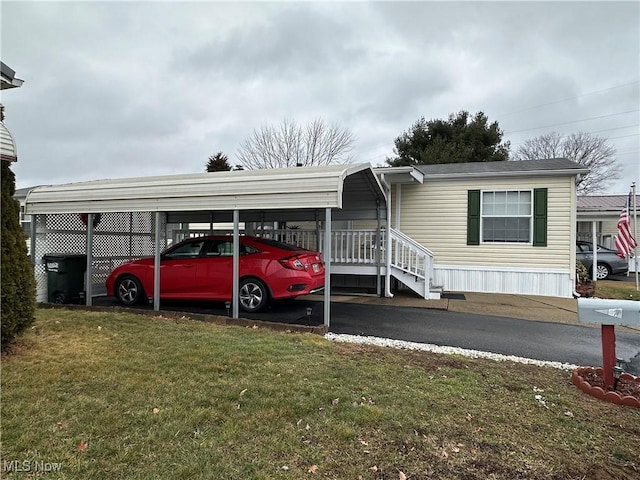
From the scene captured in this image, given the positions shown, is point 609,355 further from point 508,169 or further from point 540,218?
point 508,169

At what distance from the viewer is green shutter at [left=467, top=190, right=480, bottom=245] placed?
10953 mm

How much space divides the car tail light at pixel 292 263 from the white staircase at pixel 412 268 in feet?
10.3

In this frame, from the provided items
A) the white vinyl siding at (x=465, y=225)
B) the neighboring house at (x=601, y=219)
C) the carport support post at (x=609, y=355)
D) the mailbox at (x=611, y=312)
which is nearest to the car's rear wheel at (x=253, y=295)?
the mailbox at (x=611, y=312)

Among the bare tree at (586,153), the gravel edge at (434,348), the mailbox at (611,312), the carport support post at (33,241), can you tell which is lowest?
the gravel edge at (434,348)

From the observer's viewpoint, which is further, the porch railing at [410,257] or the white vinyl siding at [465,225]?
the white vinyl siding at [465,225]

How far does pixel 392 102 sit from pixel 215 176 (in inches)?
811

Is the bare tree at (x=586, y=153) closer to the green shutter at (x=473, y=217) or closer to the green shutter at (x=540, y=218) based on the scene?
the green shutter at (x=540, y=218)

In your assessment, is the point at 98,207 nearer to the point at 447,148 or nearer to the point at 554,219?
the point at 554,219

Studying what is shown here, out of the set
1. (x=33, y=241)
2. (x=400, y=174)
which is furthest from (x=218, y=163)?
(x=33, y=241)

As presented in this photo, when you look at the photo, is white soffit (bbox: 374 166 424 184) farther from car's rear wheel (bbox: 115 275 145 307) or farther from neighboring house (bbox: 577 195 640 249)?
neighboring house (bbox: 577 195 640 249)

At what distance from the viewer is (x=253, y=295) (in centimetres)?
735

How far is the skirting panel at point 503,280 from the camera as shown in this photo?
34.0 ft

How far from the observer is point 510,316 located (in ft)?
25.6

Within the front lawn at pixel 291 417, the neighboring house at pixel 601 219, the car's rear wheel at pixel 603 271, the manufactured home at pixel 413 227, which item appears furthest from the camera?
the neighboring house at pixel 601 219
